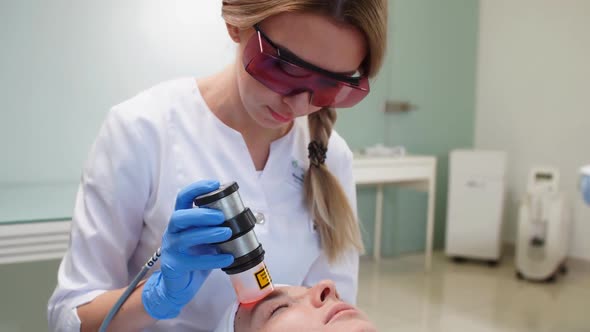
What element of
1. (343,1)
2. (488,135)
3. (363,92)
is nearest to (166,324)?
(363,92)

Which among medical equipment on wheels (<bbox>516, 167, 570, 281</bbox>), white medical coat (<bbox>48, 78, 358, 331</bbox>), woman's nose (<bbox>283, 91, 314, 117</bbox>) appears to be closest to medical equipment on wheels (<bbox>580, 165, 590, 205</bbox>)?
medical equipment on wheels (<bbox>516, 167, 570, 281</bbox>)

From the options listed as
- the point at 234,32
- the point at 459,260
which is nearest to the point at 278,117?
the point at 234,32

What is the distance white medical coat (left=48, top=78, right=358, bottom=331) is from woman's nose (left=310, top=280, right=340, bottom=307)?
17 cm

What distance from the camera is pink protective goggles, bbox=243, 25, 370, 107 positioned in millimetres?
988

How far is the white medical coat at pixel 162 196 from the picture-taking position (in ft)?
3.62

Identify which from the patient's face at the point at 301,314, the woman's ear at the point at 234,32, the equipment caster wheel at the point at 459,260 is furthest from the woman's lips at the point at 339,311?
the equipment caster wheel at the point at 459,260

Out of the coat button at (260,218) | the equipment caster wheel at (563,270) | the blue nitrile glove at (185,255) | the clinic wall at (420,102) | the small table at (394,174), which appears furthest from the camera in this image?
the clinic wall at (420,102)

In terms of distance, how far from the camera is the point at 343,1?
0.98 meters

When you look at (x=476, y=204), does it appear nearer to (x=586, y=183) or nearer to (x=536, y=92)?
(x=536, y=92)

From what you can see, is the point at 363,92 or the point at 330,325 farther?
the point at 363,92

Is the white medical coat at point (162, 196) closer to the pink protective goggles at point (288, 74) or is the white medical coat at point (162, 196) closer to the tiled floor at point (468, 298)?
the pink protective goggles at point (288, 74)

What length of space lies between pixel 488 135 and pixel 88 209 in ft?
14.0

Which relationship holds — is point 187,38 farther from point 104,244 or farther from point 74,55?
point 104,244

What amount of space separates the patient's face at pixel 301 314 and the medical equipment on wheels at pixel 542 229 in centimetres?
315
